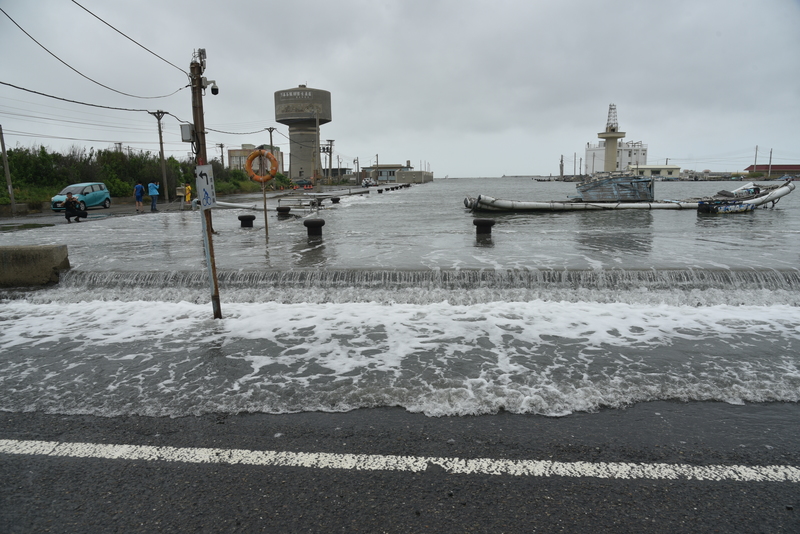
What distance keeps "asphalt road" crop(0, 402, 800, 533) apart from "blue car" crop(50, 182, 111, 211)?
28165 mm

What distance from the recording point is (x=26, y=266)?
1021 centimetres

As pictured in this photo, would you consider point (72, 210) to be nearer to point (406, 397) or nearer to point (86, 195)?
point (86, 195)

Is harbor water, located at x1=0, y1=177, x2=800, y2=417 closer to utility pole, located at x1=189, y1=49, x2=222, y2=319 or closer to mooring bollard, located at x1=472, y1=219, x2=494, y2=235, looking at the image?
utility pole, located at x1=189, y1=49, x2=222, y2=319

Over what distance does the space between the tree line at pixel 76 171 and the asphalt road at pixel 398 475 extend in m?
31.7

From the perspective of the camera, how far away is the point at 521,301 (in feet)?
29.7

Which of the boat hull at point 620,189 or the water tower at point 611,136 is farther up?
the water tower at point 611,136

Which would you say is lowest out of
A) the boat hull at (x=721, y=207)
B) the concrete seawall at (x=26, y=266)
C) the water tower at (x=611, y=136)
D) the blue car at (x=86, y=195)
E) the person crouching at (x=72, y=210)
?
the concrete seawall at (x=26, y=266)

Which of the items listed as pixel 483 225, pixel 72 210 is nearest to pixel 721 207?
pixel 483 225

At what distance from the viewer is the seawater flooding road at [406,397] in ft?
10.6

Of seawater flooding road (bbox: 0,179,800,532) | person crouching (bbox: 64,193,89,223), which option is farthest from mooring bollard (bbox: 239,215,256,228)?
person crouching (bbox: 64,193,89,223)

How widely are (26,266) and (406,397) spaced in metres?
9.31

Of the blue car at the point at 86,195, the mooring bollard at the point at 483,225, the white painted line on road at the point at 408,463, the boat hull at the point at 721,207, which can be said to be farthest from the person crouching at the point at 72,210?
the boat hull at the point at 721,207

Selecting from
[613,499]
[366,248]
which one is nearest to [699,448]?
[613,499]

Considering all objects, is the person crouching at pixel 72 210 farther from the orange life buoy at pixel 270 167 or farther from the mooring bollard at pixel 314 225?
the mooring bollard at pixel 314 225
